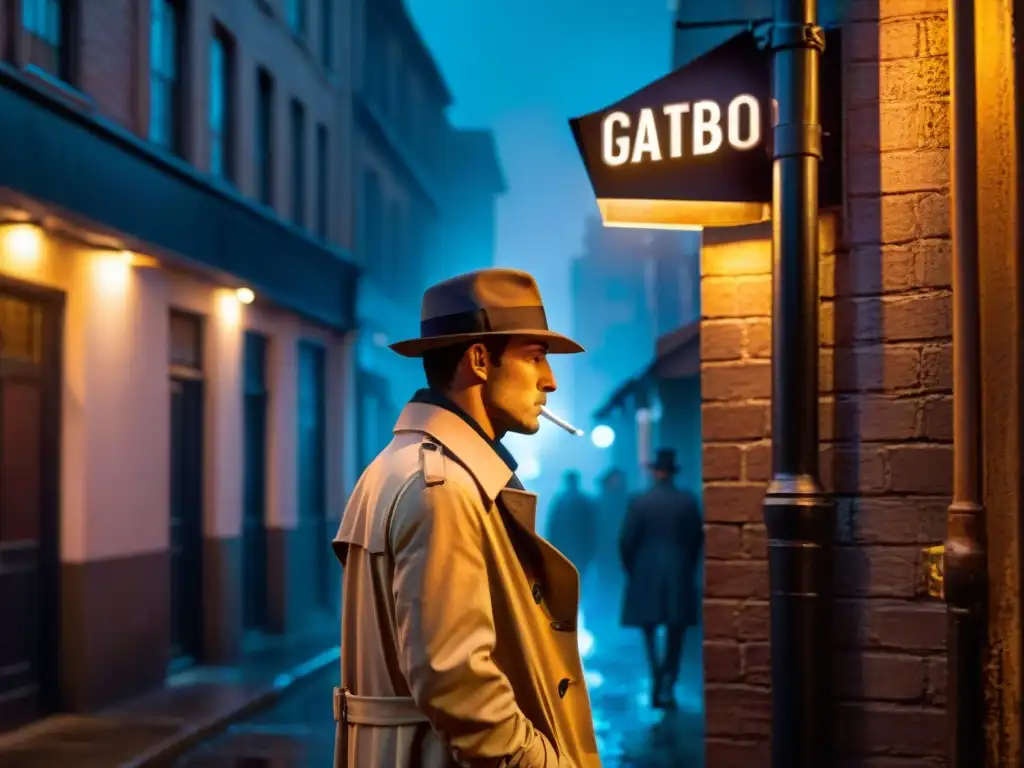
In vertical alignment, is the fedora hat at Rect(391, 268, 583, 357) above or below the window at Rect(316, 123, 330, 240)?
below

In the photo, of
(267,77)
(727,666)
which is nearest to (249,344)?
(267,77)

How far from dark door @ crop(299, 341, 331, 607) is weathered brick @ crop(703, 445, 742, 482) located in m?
13.7

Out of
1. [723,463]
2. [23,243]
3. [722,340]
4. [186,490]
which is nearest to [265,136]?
[186,490]

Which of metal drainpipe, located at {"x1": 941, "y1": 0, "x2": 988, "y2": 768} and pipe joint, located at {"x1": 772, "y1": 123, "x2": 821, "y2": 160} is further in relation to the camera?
pipe joint, located at {"x1": 772, "y1": 123, "x2": 821, "y2": 160}

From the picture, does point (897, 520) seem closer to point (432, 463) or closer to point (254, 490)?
point (432, 463)

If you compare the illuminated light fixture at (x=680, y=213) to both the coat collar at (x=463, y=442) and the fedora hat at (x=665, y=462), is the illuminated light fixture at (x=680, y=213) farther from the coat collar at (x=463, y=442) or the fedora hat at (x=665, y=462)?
the fedora hat at (x=665, y=462)

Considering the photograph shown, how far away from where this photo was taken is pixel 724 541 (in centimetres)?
430

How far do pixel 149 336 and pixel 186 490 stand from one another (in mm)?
2080

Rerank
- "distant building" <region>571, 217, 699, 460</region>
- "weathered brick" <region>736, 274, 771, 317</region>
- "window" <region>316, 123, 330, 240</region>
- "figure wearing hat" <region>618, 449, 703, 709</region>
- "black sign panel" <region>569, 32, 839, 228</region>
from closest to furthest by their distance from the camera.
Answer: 1. "black sign panel" <region>569, 32, 839, 228</region>
2. "weathered brick" <region>736, 274, 771, 317</region>
3. "figure wearing hat" <region>618, 449, 703, 709</region>
4. "window" <region>316, 123, 330, 240</region>
5. "distant building" <region>571, 217, 699, 460</region>

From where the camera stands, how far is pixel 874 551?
4.07 metres

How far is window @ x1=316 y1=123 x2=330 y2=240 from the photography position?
1858 centimetres

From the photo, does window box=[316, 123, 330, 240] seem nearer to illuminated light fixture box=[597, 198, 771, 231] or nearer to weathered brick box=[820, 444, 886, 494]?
illuminated light fixture box=[597, 198, 771, 231]

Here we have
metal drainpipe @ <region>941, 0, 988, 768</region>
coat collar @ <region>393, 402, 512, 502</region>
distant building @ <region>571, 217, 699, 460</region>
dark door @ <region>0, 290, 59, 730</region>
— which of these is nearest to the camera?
coat collar @ <region>393, 402, 512, 502</region>

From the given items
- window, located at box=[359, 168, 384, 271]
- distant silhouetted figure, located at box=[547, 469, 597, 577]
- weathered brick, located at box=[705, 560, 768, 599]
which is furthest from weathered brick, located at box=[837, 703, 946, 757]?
window, located at box=[359, 168, 384, 271]
